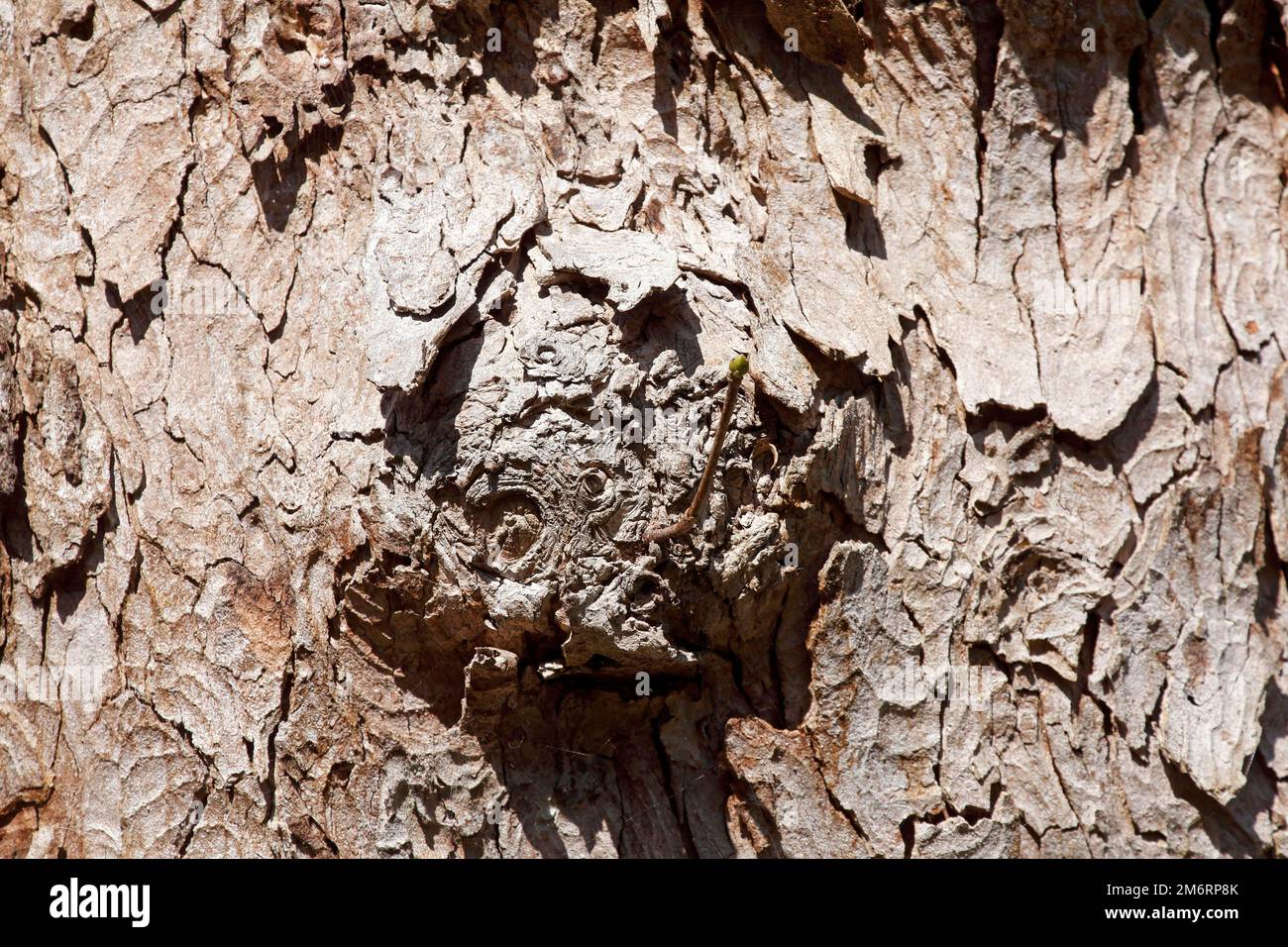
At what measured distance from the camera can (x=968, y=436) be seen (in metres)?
2.10

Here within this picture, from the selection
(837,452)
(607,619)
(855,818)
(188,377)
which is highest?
(188,377)

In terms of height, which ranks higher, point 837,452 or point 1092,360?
point 1092,360

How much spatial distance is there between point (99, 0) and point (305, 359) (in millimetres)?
786

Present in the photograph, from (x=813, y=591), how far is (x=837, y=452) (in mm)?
255

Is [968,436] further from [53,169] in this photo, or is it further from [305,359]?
[53,169]

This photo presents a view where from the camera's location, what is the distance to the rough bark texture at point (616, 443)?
188 cm

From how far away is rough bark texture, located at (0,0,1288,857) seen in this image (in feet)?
6.17

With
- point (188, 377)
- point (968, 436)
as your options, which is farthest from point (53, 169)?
point (968, 436)

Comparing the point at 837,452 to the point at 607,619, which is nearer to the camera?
the point at 607,619

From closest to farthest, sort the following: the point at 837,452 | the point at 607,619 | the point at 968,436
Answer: the point at 607,619
the point at 837,452
the point at 968,436

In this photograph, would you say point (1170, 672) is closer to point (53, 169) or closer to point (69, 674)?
point (69, 674)

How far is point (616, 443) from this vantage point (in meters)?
1.84

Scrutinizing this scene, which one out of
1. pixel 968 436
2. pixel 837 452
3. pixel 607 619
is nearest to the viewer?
pixel 607 619

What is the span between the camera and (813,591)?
201cm
